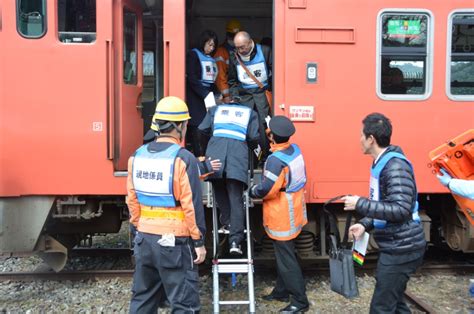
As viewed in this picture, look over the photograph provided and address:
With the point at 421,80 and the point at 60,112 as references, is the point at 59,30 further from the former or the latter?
the point at 421,80

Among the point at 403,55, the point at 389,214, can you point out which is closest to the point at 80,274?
the point at 389,214

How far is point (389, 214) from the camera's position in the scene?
315 centimetres

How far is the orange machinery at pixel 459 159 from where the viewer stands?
3.74 metres

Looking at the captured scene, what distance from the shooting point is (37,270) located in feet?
19.0

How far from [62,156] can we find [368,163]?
3107 millimetres

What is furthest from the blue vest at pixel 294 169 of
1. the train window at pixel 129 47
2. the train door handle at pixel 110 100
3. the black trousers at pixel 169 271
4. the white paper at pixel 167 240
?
the train window at pixel 129 47

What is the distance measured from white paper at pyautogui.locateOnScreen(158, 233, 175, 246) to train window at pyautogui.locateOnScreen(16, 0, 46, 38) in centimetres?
265

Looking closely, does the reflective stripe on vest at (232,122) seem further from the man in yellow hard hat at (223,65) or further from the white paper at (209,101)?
the man in yellow hard hat at (223,65)

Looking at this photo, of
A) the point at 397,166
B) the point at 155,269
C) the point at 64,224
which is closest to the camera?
the point at 397,166

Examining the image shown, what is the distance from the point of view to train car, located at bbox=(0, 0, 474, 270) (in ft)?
15.3

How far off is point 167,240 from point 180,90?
194 centimetres

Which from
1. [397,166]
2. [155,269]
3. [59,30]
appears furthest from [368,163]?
[59,30]

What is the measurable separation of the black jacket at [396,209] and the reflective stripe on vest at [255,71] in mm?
2085

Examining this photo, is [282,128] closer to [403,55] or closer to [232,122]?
[232,122]
